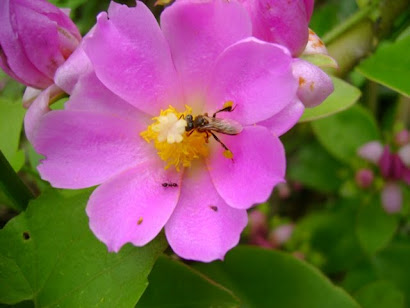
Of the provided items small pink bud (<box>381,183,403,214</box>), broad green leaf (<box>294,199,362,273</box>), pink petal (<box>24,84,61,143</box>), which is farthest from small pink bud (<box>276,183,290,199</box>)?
pink petal (<box>24,84,61,143</box>)

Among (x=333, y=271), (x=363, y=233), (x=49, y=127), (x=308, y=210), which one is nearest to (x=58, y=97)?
(x=49, y=127)

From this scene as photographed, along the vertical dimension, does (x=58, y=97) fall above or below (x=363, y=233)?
above

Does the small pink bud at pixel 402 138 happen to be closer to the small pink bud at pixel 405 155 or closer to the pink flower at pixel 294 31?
the small pink bud at pixel 405 155

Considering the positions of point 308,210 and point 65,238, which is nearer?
point 65,238

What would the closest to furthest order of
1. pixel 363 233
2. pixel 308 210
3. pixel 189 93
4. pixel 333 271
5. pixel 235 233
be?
pixel 235 233 < pixel 189 93 < pixel 363 233 < pixel 333 271 < pixel 308 210

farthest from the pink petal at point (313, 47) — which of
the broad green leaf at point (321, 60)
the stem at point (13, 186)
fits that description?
the stem at point (13, 186)

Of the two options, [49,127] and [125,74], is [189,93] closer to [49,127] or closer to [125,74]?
[125,74]

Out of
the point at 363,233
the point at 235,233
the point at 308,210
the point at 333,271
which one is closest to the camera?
the point at 235,233
